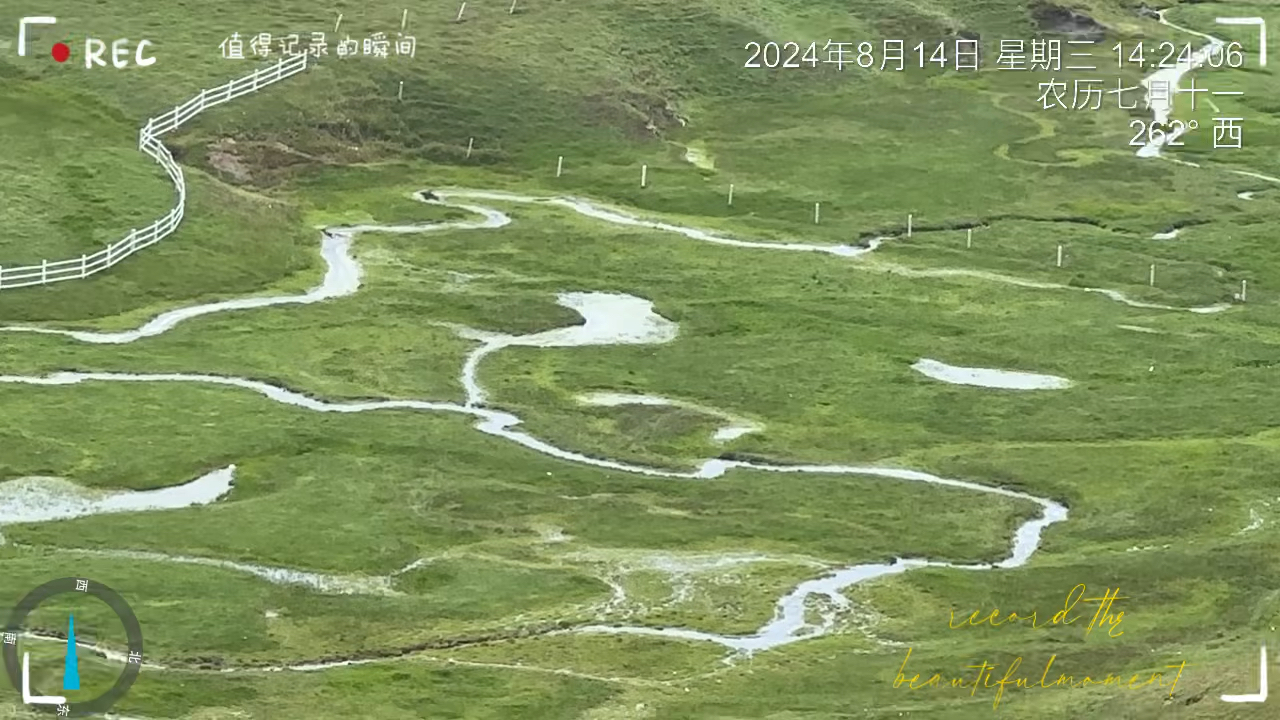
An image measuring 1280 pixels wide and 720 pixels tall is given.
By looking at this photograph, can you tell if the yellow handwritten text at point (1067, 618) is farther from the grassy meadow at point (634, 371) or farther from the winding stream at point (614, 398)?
the winding stream at point (614, 398)

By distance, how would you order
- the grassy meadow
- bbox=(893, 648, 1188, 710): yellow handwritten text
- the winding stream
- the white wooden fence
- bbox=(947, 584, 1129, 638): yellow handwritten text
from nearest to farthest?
bbox=(893, 648, 1188, 710): yellow handwritten text
the grassy meadow
bbox=(947, 584, 1129, 638): yellow handwritten text
the winding stream
the white wooden fence

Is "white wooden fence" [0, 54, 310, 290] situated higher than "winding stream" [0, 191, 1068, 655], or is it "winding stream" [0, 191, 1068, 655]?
"white wooden fence" [0, 54, 310, 290]

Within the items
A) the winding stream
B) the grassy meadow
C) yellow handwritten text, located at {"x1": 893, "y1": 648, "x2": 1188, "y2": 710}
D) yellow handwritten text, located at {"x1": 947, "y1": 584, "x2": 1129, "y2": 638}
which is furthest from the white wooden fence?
yellow handwritten text, located at {"x1": 893, "y1": 648, "x2": 1188, "y2": 710}

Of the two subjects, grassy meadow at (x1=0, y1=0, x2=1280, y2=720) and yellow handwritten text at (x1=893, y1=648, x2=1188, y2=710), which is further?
grassy meadow at (x1=0, y1=0, x2=1280, y2=720)

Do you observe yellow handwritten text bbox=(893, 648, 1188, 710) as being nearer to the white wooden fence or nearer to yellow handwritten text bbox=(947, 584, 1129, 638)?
yellow handwritten text bbox=(947, 584, 1129, 638)

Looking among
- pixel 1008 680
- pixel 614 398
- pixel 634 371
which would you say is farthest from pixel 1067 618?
pixel 634 371

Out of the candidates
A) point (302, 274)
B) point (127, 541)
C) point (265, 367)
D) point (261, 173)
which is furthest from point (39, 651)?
point (261, 173)

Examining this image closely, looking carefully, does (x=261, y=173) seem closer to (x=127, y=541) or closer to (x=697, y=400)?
(x=697, y=400)

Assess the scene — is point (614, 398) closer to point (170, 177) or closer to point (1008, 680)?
point (1008, 680)
